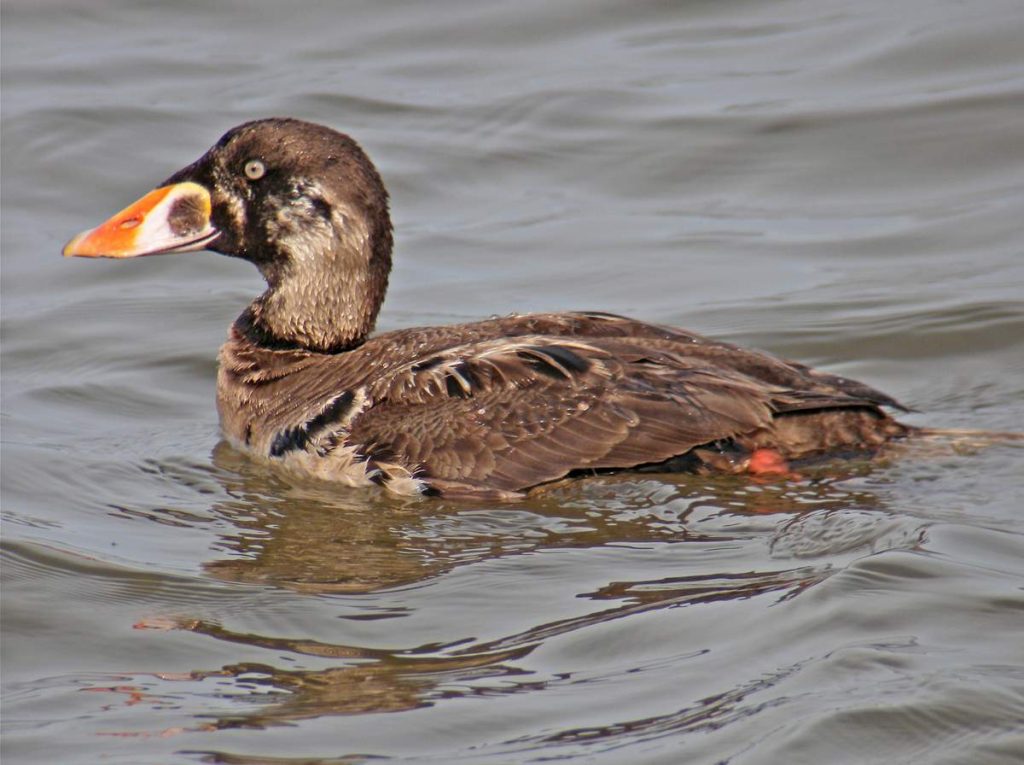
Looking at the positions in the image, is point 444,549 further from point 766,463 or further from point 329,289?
point 329,289

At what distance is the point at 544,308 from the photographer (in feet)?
31.6

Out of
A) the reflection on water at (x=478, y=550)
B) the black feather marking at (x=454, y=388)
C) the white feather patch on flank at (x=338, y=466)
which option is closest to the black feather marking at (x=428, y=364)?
the black feather marking at (x=454, y=388)

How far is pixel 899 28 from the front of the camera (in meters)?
13.2

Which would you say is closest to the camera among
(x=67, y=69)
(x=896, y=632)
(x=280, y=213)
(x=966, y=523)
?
(x=896, y=632)

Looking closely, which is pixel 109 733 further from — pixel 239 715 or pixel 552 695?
pixel 552 695

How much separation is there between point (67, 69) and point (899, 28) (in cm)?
606

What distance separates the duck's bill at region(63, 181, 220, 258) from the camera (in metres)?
7.97

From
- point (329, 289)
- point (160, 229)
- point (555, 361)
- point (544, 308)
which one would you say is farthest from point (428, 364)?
point (544, 308)

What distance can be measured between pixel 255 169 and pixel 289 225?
28cm

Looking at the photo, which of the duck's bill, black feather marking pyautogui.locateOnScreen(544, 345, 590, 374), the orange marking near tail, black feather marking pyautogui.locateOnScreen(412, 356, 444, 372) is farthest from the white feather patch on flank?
the orange marking near tail

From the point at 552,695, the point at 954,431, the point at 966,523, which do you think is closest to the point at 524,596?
the point at 552,695

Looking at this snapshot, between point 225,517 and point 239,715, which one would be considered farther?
point 225,517

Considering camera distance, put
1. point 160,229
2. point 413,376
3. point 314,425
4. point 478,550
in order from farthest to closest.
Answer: point 160,229
point 314,425
point 413,376
point 478,550

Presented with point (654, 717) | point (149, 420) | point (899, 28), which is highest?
point (899, 28)
